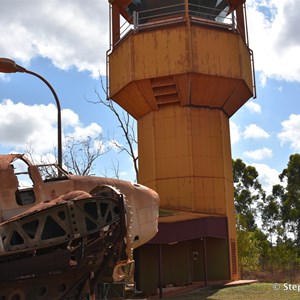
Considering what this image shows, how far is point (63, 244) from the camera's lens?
32.2ft

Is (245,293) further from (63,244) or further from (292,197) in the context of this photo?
(292,197)

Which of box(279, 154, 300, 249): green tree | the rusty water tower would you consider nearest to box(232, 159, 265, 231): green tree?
box(279, 154, 300, 249): green tree

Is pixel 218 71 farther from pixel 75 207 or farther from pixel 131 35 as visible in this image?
pixel 75 207

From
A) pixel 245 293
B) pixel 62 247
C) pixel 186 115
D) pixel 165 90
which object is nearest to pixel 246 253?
pixel 186 115

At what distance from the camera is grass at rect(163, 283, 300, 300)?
19.8 metres

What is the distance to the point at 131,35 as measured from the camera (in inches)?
1117

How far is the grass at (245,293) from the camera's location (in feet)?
64.8

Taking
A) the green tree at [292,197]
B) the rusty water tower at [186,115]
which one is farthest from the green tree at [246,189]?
the rusty water tower at [186,115]

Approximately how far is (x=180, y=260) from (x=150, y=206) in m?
12.3

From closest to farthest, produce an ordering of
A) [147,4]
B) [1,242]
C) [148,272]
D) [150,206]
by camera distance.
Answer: [1,242]
[150,206]
[148,272]
[147,4]

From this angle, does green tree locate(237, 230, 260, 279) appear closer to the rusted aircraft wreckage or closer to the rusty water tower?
the rusty water tower

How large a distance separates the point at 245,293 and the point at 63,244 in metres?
13.8

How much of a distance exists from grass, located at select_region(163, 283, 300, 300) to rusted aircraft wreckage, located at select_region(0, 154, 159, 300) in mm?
10064

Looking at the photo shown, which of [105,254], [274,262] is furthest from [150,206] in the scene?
[274,262]
